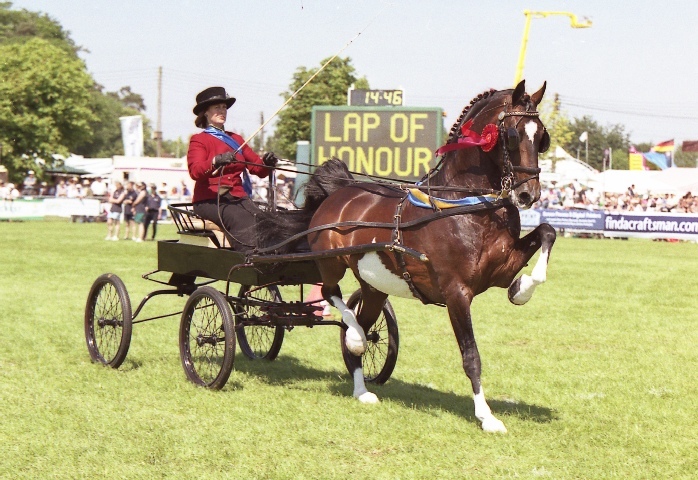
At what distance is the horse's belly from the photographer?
742cm

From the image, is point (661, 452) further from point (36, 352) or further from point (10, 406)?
point (36, 352)

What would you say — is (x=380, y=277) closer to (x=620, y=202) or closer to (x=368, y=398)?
(x=368, y=398)

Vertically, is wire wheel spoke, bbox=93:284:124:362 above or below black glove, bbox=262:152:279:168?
below

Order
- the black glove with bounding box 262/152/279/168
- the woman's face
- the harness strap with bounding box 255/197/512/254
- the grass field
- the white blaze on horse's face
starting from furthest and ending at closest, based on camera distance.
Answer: the woman's face
the black glove with bounding box 262/152/279/168
the harness strap with bounding box 255/197/512/254
the white blaze on horse's face
the grass field

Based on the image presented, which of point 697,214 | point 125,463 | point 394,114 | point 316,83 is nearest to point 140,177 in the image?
point 316,83

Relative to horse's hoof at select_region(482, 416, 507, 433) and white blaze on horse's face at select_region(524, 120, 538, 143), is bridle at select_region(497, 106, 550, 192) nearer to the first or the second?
white blaze on horse's face at select_region(524, 120, 538, 143)

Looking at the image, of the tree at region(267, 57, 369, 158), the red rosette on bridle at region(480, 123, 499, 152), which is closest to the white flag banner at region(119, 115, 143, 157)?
the tree at region(267, 57, 369, 158)

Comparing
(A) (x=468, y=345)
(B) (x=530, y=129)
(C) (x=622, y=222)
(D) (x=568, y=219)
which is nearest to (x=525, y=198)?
(B) (x=530, y=129)

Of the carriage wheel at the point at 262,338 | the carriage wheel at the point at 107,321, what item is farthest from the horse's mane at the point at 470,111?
the carriage wheel at the point at 107,321

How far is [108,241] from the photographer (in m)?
28.1

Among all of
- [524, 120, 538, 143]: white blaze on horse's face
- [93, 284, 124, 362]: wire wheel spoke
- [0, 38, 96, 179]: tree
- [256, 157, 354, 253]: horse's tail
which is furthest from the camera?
[0, 38, 96, 179]: tree

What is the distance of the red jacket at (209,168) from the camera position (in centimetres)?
852

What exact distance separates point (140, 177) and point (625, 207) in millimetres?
29125

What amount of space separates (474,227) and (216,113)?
313cm
